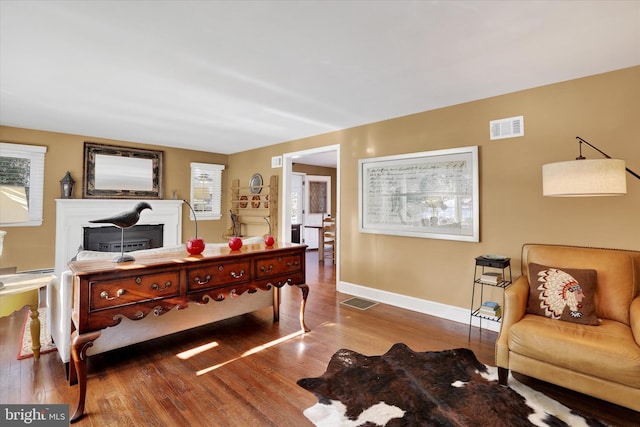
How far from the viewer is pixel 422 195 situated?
380cm

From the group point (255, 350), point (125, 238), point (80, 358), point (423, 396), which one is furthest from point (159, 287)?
point (125, 238)

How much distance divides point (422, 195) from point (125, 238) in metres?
5.26

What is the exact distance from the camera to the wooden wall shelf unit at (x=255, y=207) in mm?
5723

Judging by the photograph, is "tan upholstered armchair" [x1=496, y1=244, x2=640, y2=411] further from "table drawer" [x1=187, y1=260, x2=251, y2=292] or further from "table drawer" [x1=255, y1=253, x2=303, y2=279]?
"table drawer" [x1=187, y1=260, x2=251, y2=292]

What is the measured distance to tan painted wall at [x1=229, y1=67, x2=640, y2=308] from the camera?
104 inches

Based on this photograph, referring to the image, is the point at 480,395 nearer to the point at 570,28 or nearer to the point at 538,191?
the point at 538,191

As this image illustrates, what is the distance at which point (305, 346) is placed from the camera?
2836mm

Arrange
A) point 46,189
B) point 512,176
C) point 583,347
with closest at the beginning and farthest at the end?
point 583,347 → point 512,176 → point 46,189

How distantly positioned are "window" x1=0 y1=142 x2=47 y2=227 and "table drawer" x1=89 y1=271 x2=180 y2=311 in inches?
147

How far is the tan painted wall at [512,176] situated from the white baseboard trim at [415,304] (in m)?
0.07

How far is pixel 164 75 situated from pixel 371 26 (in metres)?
1.92

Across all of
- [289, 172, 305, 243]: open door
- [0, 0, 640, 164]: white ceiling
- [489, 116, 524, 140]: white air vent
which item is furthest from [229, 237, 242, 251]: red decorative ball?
[289, 172, 305, 243]: open door

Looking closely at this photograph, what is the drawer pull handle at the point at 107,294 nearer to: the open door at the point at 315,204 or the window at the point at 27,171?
the window at the point at 27,171

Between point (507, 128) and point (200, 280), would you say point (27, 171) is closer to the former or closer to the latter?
point (200, 280)
